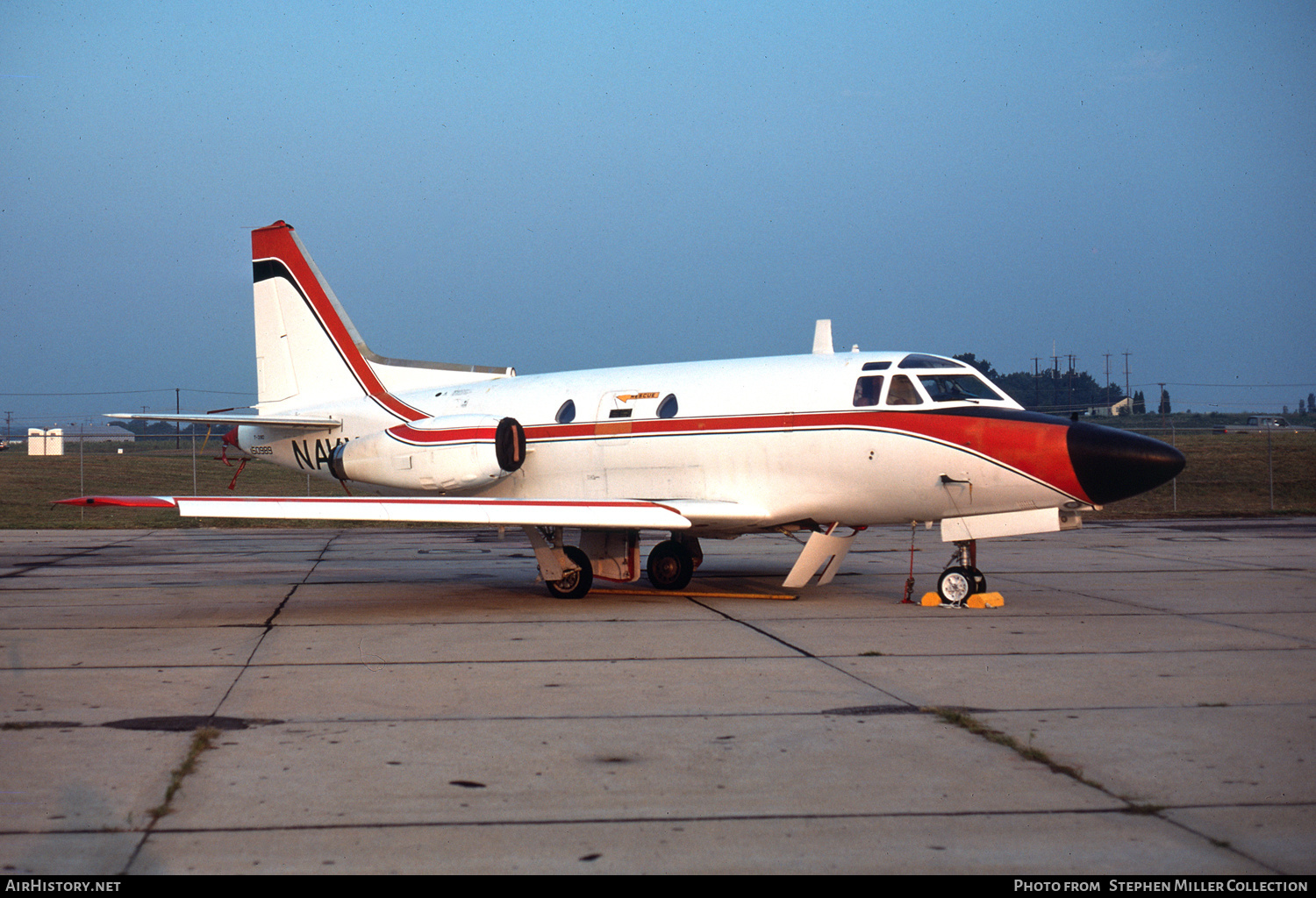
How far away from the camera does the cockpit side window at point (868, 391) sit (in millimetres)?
13242

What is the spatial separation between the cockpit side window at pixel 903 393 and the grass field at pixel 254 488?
17.1m

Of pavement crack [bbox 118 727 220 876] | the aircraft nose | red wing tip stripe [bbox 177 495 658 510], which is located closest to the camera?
pavement crack [bbox 118 727 220 876]

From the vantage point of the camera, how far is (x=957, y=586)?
13.0m

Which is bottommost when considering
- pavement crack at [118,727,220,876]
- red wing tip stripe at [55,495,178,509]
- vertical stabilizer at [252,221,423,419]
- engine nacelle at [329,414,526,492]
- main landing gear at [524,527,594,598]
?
pavement crack at [118,727,220,876]

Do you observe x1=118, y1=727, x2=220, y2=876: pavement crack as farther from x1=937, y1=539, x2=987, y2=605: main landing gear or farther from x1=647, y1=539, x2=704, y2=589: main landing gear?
x1=647, y1=539, x2=704, y2=589: main landing gear

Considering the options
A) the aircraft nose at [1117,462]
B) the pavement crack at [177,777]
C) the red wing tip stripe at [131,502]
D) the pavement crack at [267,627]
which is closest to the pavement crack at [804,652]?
the aircraft nose at [1117,462]

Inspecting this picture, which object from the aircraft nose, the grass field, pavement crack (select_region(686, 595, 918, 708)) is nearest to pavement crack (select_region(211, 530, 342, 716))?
pavement crack (select_region(686, 595, 918, 708))

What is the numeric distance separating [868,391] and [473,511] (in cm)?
479

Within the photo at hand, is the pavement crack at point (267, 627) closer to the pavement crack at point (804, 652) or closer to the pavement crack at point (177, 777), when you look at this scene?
the pavement crack at point (177, 777)

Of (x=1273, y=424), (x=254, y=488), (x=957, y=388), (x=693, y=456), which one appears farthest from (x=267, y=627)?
(x=1273, y=424)

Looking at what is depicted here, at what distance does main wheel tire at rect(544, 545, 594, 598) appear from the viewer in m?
14.4

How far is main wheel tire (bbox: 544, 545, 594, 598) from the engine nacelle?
1828 millimetres

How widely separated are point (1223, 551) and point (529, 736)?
16574 mm

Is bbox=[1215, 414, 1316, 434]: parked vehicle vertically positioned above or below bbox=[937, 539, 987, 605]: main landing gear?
above
